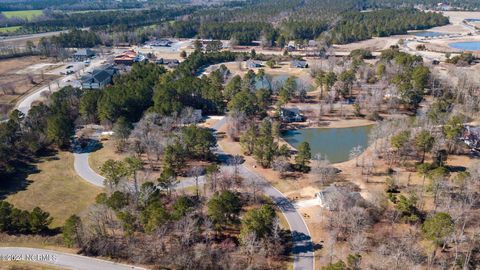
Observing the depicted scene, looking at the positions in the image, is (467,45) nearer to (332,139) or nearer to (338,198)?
(332,139)

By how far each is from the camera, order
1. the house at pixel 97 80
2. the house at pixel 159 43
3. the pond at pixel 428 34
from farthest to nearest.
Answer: the pond at pixel 428 34 < the house at pixel 159 43 < the house at pixel 97 80

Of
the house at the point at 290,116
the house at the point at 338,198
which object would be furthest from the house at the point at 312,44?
the house at the point at 338,198

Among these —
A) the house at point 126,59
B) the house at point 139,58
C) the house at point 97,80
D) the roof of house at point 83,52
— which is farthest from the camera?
the roof of house at point 83,52

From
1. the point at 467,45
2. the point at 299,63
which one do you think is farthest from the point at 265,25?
the point at 467,45

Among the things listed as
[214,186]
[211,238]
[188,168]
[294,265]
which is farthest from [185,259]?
[188,168]

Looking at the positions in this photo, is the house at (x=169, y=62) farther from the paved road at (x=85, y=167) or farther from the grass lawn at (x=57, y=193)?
the grass lawn at (x=57, y=193)

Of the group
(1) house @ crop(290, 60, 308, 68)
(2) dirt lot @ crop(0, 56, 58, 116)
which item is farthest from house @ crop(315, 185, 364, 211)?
(1) house @ crop(290, 60, 308, 68)
